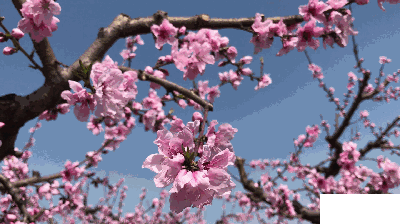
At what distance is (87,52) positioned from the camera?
8.35 feet

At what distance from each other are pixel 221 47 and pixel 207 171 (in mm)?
1836

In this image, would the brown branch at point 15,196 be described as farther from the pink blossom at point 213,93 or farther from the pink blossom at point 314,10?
the pink blossom at point 314,10

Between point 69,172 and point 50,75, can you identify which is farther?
point 69,172

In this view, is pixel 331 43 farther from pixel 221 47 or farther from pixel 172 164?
pixel 172 164

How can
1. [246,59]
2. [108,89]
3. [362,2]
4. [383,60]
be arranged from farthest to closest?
[383,60] < [246,59] < [362,2] < [108,89]

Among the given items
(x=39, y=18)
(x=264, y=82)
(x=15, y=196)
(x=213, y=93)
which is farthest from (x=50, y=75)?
(x=264, y=82)

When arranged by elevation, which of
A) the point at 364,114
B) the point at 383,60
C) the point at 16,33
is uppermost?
→ the point at 383,60

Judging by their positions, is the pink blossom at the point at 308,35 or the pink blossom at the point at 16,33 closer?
the pink blossom at the point at 308,35

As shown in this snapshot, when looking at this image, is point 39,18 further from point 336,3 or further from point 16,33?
point 336,3

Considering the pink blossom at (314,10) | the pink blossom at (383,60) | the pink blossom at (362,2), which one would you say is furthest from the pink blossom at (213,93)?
the pink blossom at (383,60)

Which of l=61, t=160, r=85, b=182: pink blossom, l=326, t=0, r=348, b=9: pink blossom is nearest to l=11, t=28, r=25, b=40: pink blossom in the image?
l=61, t=160, r=85, b=182: pink blossom

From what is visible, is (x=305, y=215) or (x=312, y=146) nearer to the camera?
(x=305, y=215)

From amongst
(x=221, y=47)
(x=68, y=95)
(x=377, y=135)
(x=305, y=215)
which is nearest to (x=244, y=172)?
(x=305, y=215)

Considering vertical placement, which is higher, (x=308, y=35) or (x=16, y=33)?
(x=308, y=35)
